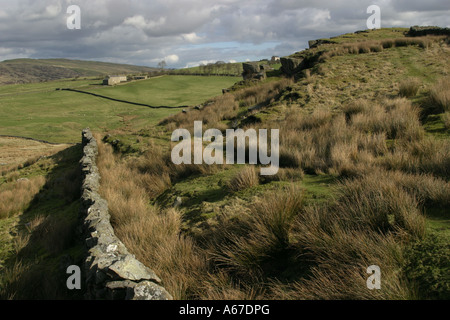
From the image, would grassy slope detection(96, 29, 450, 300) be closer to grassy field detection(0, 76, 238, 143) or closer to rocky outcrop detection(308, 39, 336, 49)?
rocky outcrop detection(308, 39, 336, 49)

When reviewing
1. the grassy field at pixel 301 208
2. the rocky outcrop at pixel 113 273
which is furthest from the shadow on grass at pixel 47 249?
the rocky outcrop at pixel 113 273

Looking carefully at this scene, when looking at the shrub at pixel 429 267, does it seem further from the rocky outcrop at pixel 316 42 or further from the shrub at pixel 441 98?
the rocky outcrop at pixel 316 42

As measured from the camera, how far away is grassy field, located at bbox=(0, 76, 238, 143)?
38.4 meters

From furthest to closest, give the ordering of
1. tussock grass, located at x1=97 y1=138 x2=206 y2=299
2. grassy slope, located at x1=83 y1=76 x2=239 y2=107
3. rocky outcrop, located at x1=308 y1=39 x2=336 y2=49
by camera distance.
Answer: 1. grassy slope, located at x1=83 y1=76 x2=239 y2=107
2. rocky outcrop, located at x1=308 y1=39 x2=336 y2=49
3. tussock grass, located at x1=97 y1=138 x2=206 y2=299

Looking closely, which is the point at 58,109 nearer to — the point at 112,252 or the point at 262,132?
the point at 262,132

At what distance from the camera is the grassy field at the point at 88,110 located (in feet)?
126

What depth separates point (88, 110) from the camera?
176 feet

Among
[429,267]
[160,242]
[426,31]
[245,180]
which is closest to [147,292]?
[160,242]

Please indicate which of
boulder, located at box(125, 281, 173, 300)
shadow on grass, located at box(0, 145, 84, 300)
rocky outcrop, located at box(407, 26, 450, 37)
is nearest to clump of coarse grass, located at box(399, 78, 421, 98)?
boulder, located at box(125, 281, 173, 300)

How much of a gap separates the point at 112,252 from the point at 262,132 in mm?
6520

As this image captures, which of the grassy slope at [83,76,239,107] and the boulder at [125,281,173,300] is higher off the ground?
the grassy slope at [83,76,239,107]

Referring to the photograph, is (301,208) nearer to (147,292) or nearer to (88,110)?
(147,292)

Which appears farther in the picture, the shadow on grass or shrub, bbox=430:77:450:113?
shrub, bbox=430:77:450:113
